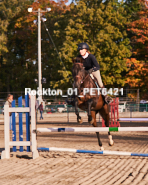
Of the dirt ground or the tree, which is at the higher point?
the tree

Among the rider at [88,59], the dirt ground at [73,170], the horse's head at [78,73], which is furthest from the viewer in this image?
the rider at [88,59]

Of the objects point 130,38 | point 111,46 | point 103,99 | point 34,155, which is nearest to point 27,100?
point 34,155

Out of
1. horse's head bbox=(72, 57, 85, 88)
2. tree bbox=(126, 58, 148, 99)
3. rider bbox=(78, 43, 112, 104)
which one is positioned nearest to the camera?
horse's head bbox=(72, 57, 85, 88)

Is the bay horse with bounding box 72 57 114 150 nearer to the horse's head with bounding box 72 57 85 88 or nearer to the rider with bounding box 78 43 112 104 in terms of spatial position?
the horse's head with bounding box 72 57 85 88

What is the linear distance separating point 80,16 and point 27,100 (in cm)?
3194

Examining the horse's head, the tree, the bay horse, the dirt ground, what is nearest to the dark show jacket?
the bay horse

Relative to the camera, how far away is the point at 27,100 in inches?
339

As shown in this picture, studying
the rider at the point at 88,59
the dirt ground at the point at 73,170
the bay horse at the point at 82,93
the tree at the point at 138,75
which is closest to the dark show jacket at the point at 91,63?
the rider at the point at 88,59

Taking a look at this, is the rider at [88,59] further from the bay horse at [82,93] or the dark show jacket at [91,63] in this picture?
the bay horse at [82,93]

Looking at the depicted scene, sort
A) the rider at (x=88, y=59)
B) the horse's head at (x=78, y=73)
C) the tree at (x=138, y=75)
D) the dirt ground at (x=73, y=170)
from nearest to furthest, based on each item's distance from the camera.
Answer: the dirt ground at (x=73, y=170) → the horse's head at (x=78, y=73) → the rider at (x=88, y=59) → the tree at (x=138, y=75)

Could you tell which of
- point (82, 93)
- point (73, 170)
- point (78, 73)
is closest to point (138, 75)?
point (82, 93)

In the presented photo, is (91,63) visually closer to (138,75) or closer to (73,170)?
(73,170)

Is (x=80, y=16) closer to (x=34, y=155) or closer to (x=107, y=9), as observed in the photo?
(x=107, y=9)

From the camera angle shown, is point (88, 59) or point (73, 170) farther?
point (88, 59)
